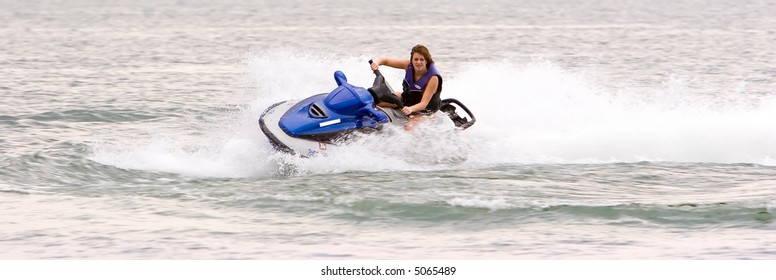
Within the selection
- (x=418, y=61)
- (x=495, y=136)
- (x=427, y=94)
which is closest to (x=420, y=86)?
(x=427, y=94)

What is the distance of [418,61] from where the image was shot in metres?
11.9

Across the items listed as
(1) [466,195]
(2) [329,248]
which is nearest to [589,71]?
(1) [466,195]

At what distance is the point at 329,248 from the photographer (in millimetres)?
8555

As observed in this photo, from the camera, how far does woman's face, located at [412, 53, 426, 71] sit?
11913 mm

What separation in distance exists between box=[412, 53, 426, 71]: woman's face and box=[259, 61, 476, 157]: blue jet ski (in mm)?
363

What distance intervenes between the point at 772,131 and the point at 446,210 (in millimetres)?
5374

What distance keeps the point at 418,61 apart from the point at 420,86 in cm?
28

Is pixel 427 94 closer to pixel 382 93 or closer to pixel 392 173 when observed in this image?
pixel 382 93

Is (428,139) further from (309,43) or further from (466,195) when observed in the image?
(309,43)

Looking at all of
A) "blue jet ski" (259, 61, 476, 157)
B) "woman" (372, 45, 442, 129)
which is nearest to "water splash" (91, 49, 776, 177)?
"blue jet ski" (259, 61, 476, 157)

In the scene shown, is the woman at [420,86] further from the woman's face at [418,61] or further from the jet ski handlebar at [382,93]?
the jet ski handlebar at [382,93]

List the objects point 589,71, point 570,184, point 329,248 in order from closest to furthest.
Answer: point 329,248 < point 570,184 < point 589,71

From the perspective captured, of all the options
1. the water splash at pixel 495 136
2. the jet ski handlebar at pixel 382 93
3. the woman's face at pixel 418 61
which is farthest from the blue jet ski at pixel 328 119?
the woman's face at pixel 418 61

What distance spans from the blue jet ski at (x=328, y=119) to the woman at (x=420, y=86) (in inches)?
6.8
